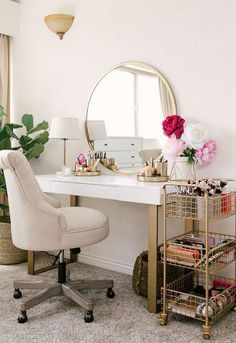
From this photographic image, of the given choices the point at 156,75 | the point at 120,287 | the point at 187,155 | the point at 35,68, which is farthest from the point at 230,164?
the point at 35,68

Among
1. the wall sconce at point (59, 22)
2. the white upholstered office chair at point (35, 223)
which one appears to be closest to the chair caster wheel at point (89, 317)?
the white upholstered office chair at point (35, 223)

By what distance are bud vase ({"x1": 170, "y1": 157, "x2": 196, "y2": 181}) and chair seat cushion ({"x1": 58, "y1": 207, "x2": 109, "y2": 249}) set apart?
0.56 meters

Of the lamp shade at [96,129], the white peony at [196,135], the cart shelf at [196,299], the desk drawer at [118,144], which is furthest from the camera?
the lamp shade at [96,129]

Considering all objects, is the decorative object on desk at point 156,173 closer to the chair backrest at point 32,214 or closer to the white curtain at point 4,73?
the chair backrest at point 32,214

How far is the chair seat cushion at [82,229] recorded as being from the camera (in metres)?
2.36

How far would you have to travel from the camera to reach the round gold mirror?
2.97 meters

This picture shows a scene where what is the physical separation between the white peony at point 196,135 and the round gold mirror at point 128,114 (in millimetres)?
338

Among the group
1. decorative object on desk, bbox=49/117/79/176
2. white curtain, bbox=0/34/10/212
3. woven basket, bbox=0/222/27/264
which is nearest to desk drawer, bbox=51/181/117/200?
decorative object on desk, bbox=49/117/79/176

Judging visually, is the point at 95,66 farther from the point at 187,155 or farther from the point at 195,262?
the point at 195,262

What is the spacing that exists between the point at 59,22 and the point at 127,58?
2.45 feet

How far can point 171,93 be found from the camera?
2.89 metres

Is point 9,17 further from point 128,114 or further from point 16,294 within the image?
point 16,294

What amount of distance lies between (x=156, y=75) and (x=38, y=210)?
132 cm

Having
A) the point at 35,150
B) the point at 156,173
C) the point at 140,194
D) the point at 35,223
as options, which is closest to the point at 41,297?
the point at 35,223
